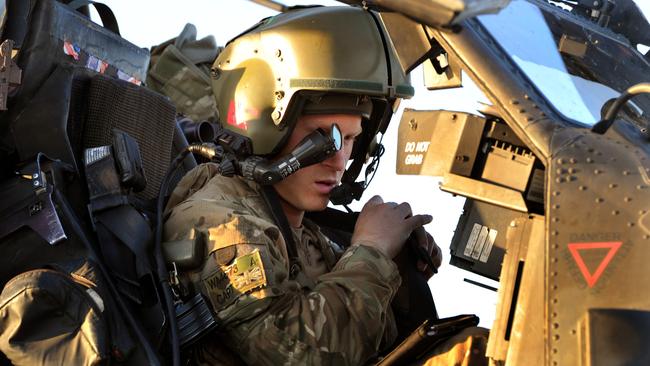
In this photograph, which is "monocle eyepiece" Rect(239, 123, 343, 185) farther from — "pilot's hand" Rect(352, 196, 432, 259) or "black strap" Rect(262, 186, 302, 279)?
"pilot's hand" Rect(352, 196, 432, 259)

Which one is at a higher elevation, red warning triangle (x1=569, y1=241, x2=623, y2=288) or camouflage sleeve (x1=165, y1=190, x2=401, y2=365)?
red warning triangle (x1=569, y1=241, x2=623, y2=288)

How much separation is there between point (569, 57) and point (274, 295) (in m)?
1.10

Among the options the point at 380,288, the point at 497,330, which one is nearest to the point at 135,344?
the point at 380,288

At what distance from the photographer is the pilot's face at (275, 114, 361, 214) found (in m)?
3.73

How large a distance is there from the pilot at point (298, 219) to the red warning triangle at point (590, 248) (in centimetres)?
51

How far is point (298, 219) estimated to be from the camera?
3867 mm

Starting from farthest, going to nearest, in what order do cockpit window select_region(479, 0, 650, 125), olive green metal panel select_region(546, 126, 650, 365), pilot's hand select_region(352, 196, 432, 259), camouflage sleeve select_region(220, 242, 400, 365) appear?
pilot's hand select_region(352, 196, 432, 259), camouflage sleeve select_region(220, 242, 400, 365), cockpit window select_region(479, 0, 650, 125), olive green metal panel select_region(546, 126, 650, 365)

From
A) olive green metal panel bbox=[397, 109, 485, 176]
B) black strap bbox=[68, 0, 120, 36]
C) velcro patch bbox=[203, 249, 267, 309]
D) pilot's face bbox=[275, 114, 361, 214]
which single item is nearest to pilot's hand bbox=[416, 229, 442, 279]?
pilot's face bbox=[275, 114, 361, 214]

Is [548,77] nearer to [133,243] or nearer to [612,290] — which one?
[612,290]

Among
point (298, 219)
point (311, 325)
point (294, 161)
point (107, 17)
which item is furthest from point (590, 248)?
point (107, 17)

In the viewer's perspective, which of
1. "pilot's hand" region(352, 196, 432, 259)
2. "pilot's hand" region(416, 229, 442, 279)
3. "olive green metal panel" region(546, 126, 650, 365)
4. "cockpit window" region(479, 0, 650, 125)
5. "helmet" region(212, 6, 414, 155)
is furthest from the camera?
"pilot's hand" region(416, 229, 442, 279)

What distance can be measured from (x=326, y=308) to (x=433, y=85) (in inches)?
29.5

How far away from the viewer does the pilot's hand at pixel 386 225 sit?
3.48m

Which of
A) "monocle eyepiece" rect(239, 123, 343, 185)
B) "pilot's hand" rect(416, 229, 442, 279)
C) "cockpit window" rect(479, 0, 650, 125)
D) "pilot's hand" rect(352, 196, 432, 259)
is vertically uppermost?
"cockpit window" rect(479, 0, 650, 125)
